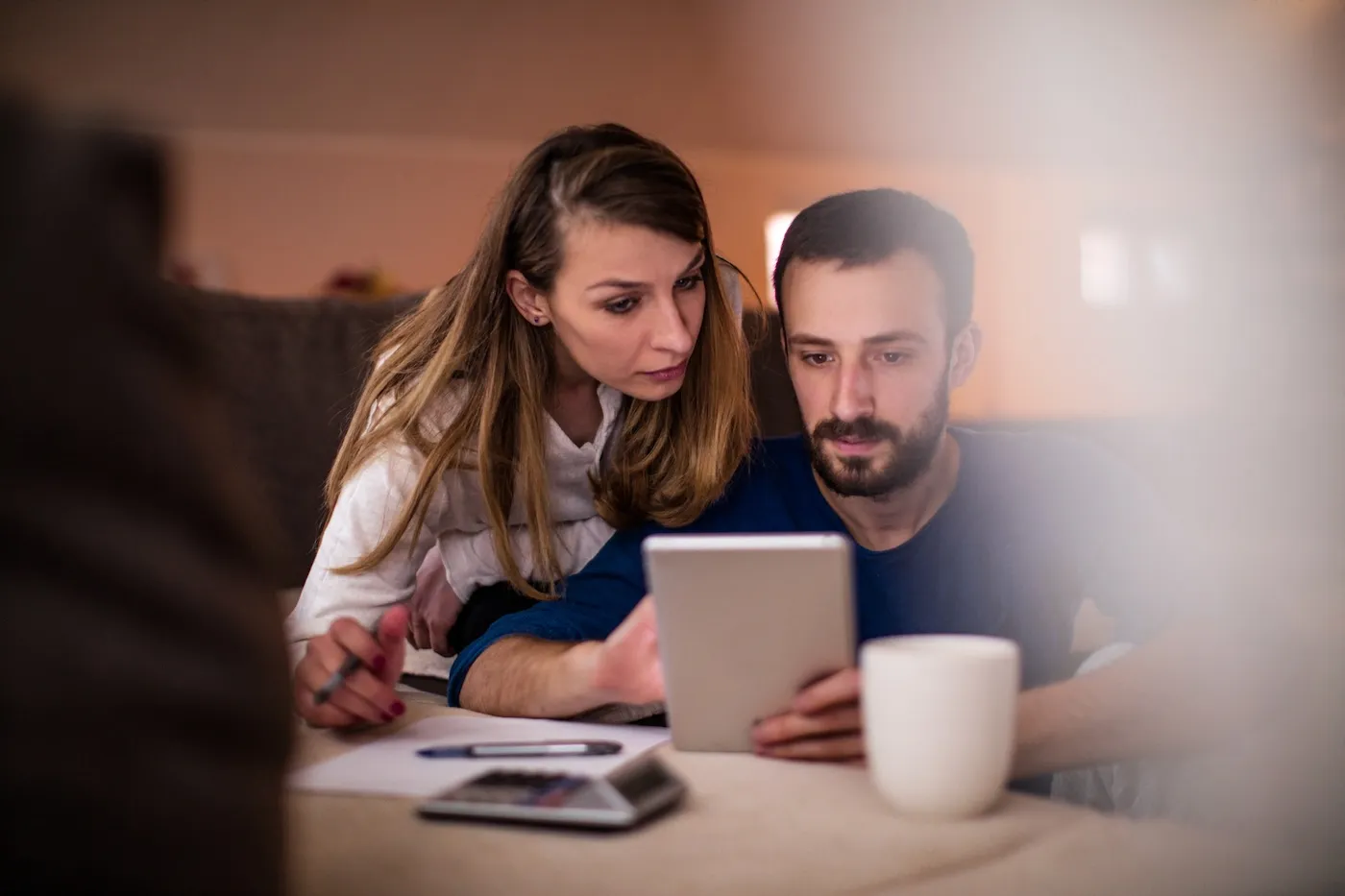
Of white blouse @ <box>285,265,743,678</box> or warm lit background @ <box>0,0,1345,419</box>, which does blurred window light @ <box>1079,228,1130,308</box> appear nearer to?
warm lit background @ <box>0,0,1345,419</box>

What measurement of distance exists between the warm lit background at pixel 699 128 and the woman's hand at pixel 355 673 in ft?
8.18

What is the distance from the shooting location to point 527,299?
123 cm

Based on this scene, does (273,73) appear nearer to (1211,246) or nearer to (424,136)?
(424,136)

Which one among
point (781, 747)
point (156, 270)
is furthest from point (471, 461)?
point (156, 270)

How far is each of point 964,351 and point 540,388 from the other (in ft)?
1.37

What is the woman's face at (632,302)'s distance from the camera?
1123 millimetres

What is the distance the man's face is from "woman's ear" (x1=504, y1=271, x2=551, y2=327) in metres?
0.27

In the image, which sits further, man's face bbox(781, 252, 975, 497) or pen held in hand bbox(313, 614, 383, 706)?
man's face bbox(781, 252, 975, 497)

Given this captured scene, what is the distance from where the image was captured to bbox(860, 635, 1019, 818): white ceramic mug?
0.59 m

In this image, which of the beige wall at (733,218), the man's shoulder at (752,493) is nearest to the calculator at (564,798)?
the man's shoulder at (752,493)

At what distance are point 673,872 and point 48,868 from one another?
0.28 m

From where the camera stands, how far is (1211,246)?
50.4 inches

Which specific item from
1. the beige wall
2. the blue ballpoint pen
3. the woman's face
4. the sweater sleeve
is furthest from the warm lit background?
the blue ballpoint pen

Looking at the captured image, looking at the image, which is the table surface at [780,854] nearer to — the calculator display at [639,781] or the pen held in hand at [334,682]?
the calculator display at [639,781]
